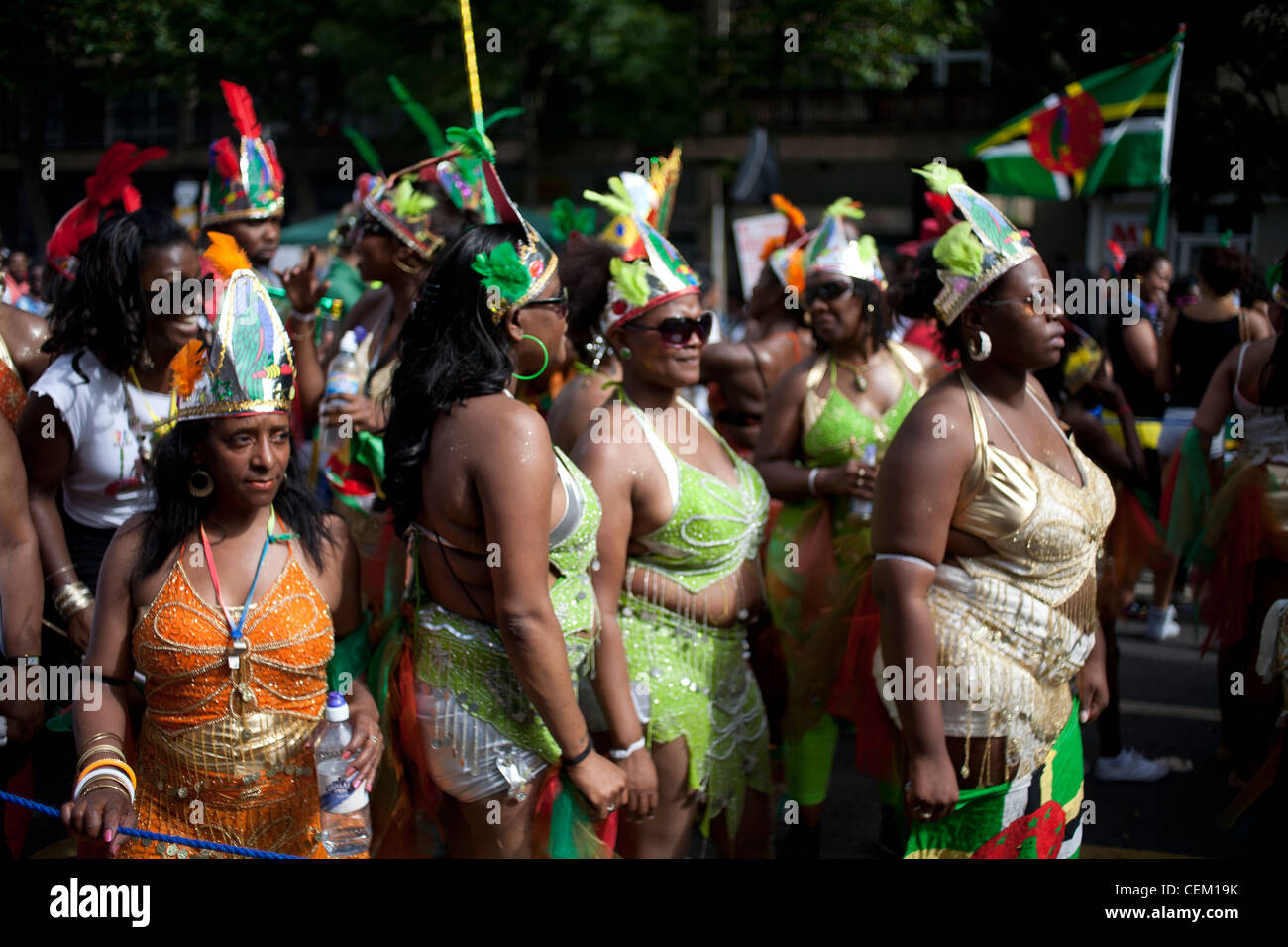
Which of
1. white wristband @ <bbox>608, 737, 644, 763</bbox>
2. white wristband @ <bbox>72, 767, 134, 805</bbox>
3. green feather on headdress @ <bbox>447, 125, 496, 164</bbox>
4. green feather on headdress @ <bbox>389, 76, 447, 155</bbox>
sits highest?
green feather on headdress @ <bbox>389, 76, 447, 155</bbox>

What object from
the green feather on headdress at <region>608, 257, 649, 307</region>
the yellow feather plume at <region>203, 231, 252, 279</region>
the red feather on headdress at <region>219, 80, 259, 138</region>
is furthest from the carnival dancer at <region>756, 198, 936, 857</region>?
the red feather on headdress at <region>219, 80, 259, 138</region>

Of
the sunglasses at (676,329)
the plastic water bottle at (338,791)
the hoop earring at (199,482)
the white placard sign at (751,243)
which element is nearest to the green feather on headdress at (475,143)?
the sunglasses at (676,329)

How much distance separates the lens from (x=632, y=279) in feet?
10.6

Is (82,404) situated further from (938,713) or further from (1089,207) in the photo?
(1089,207)

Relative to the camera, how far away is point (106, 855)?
2404mm

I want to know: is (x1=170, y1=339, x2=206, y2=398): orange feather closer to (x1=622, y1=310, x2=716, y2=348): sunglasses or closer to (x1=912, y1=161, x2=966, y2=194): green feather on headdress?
(x1=622, y1=310, x2=716, y2=348): sunglasses

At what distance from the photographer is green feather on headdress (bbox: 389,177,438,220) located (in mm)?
4570

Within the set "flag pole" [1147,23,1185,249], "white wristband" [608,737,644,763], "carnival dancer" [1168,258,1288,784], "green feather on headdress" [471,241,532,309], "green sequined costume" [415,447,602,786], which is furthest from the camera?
"flag pole" [1147,23,1185,249]

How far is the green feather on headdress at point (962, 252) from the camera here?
2.84 meters

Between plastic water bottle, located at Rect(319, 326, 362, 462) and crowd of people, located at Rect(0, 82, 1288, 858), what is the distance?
1.9 inches

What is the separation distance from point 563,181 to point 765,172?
1345cm

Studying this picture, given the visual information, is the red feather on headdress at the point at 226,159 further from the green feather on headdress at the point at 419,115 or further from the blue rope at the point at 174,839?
the blue rope at the point at 174,839

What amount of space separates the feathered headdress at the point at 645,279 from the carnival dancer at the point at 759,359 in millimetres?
2154

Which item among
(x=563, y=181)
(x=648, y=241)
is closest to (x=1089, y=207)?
(x=563, y=181)
